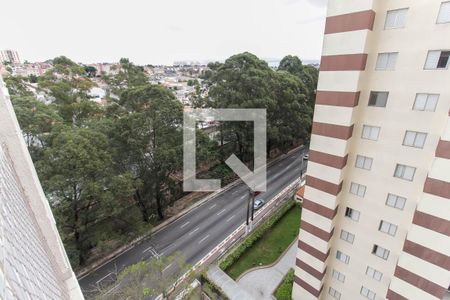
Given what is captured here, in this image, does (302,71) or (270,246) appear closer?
(270,246)

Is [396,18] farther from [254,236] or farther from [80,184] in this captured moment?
[80,184]

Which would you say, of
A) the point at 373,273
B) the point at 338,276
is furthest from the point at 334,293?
the point at 373,273

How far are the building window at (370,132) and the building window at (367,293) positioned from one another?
7.37 metres

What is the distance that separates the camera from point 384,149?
9.10 metres

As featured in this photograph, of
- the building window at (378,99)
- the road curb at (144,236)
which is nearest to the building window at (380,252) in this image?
the building window at (378,99)

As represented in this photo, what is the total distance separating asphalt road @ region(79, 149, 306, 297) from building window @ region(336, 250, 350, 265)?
31.2 feet

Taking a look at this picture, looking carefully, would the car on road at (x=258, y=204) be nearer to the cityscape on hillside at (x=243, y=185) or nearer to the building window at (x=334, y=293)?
the cityscape on hillside at (x=243, y=185)

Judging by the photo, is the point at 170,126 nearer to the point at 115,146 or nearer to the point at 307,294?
the point at 115,146

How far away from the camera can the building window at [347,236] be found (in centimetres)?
1097

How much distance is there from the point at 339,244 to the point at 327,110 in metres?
6.82

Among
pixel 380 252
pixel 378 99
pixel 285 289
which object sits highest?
pixel 378 99

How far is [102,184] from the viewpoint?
1457cm

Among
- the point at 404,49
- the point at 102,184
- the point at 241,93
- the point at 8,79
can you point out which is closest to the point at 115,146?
the point at 102,184

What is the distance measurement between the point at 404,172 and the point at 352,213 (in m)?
3.00
